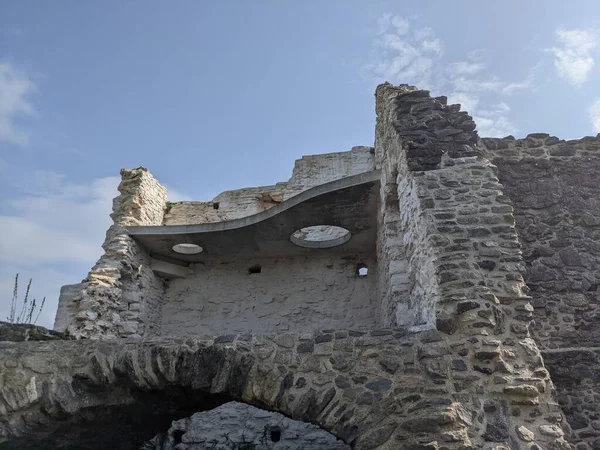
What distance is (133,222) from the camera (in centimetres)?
845

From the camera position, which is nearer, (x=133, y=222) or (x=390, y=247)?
(x=390, y=247)

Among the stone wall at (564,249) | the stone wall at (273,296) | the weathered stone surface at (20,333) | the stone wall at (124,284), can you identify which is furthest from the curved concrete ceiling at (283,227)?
the weathered stone surface at (20,333)

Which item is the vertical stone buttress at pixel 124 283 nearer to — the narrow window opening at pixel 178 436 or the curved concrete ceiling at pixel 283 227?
the curved concrete ceiling at pixel 283 227

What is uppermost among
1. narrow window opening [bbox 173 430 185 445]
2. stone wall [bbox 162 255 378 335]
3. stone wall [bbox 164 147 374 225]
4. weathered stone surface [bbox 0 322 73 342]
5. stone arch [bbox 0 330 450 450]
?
stone wall [bbox 164 147 374 225]

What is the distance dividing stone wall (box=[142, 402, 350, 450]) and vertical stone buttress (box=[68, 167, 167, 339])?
5.47 ft

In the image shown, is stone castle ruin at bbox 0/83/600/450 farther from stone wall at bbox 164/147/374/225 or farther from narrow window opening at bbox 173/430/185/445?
A: stone wall at bbox 164/147/374/225

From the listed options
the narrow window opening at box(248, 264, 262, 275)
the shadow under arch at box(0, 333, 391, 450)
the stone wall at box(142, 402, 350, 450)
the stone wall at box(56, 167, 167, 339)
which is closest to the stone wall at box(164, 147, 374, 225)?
the stone wall at box(56, 167, 167, 339)

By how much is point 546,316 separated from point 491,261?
2.35 metres

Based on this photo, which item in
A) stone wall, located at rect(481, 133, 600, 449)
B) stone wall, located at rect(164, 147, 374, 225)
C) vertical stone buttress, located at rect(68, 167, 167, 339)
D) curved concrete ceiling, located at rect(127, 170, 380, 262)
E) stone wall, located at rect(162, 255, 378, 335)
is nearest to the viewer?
stone wall, located at rect(481, 133, 600, 449)

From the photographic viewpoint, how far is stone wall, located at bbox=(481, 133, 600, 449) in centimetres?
514

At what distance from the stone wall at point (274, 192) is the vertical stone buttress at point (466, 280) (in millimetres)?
5305

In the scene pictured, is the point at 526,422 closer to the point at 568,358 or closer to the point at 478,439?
the point at 478,439

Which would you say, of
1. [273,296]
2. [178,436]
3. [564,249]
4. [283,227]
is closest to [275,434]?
[178,436]

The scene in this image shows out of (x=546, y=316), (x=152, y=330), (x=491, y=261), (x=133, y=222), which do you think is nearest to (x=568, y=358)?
(x=546, y=316)
